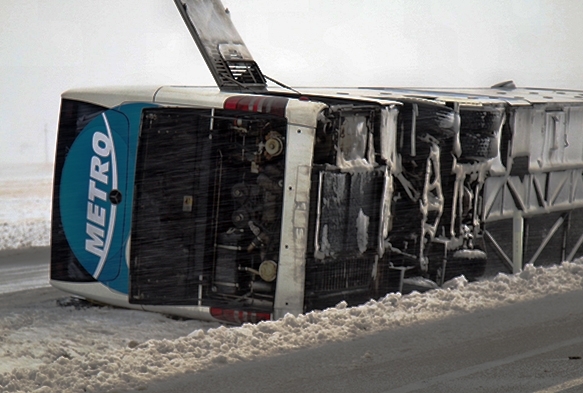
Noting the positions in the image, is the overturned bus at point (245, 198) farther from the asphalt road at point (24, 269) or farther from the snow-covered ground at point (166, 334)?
the asphalt road at point (24, 269)

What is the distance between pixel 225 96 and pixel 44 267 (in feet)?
14.0

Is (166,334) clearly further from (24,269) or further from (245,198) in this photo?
(24,269)

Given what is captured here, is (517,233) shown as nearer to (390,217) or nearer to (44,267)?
(390,217)

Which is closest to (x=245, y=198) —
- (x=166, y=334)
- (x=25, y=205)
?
(x=166, y=334)

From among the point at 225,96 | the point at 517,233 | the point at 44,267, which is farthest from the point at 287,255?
the point at 44,267

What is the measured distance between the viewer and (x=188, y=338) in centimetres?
624

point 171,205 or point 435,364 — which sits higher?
point 171,205

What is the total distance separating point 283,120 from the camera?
693 centimetres

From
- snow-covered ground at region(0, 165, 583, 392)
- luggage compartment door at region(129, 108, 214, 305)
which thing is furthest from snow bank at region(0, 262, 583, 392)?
luggage compartment door at region(129, 108, 214, 305)

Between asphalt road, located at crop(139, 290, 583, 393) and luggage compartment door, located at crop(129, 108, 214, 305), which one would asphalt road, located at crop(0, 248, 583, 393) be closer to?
asphalt road, located at crop(139, 290, 583, 393)

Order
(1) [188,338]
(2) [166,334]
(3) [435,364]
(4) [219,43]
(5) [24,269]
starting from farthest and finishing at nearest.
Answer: (5) [24,269]
(4) [219,43]
(2) [166,334]
(1) [188,338]
(3) [435,364]

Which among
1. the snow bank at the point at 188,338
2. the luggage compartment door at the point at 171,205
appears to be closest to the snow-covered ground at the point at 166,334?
the snow bank at the point at 188,338

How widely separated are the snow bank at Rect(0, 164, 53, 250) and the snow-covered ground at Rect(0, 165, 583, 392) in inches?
177

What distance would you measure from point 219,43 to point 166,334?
3280 mm
